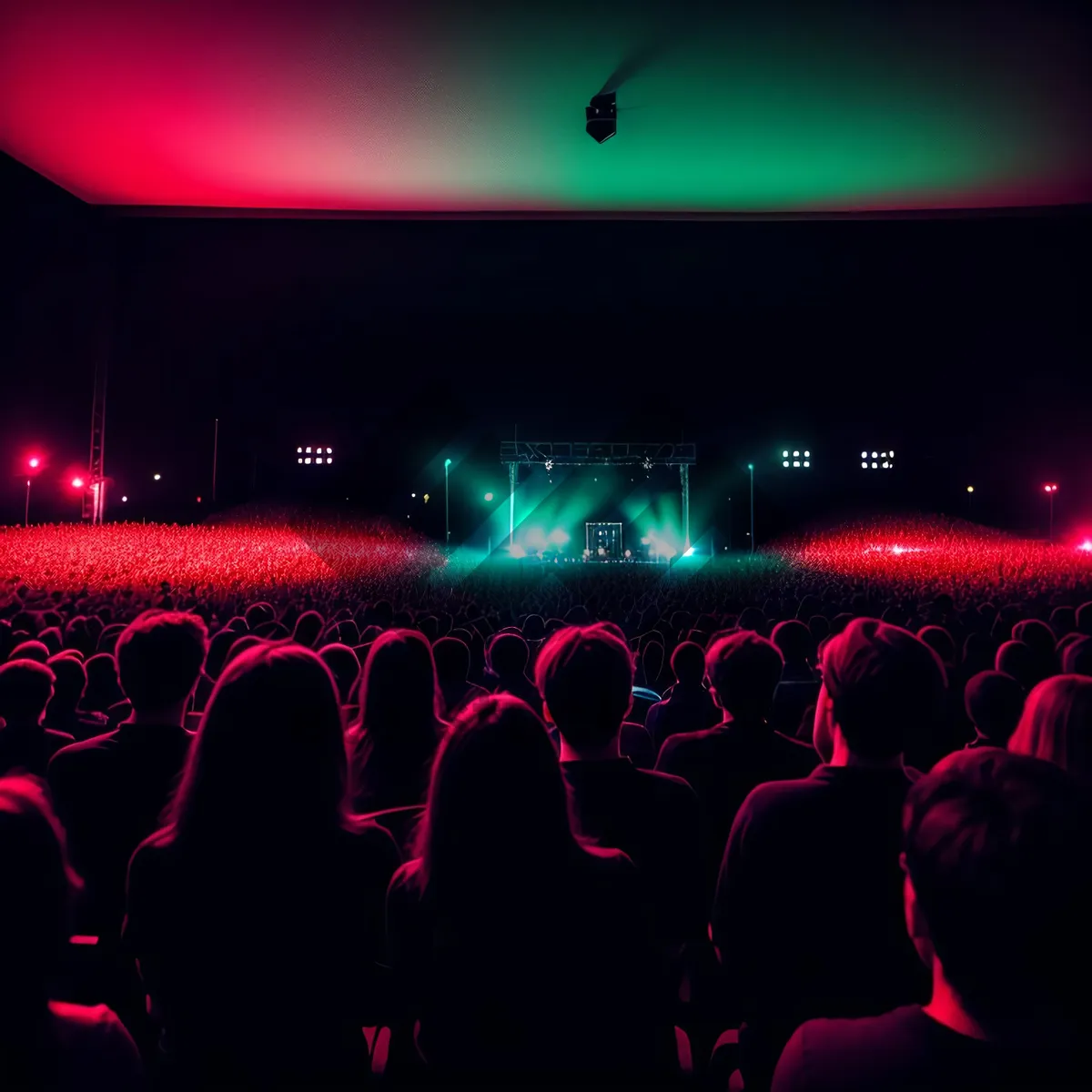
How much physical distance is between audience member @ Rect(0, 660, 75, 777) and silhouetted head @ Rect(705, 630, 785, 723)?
10.4ft

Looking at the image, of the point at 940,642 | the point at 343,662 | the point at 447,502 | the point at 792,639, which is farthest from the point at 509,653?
the point at 447,502

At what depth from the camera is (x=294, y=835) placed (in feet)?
5.98

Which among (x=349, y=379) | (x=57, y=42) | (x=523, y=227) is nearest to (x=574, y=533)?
(x=349, y=379)

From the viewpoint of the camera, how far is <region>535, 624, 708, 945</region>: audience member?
2.43 m

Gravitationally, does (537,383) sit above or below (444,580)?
above

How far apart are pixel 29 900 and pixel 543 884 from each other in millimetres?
888

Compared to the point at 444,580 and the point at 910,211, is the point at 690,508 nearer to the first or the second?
the point at 910,211

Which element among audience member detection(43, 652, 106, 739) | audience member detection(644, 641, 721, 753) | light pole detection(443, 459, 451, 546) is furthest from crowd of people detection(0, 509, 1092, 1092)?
light pole detection(443, 459, 451, 546)

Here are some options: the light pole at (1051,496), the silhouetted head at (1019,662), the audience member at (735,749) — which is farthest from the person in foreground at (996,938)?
the light pole at (1051,496)

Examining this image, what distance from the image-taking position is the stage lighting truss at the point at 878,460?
29.7 m

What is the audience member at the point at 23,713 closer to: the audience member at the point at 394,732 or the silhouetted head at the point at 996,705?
the audience member at the point at 394,732

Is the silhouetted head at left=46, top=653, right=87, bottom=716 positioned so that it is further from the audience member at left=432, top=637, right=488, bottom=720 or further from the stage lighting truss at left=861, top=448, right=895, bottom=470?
the stage lighting truss at left=861, top=448, right=895, bottom=470

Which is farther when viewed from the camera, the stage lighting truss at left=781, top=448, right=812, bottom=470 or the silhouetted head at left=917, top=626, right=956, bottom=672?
the stage lighting truss at left=781, top=448, right=812, bottom=470

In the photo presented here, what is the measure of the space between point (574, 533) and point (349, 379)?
45.1ft
